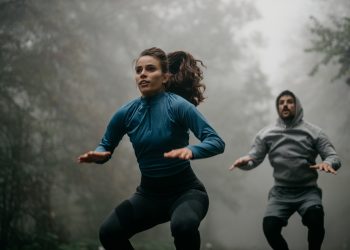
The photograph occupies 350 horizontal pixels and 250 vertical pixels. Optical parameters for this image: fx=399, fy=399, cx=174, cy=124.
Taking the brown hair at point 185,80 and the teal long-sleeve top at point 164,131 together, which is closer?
the teal long-sleeve top at point 164,131

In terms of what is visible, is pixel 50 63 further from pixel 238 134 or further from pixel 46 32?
pixel 238 134

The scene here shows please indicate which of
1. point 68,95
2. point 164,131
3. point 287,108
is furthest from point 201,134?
point 68,95

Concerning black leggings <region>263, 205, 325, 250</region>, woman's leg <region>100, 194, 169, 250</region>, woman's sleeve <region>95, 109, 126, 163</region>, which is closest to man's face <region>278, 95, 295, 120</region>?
black leggings <region>263, 205, 325, 250</region>

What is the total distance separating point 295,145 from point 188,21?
13.6m

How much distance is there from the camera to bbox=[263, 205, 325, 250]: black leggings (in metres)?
4.48

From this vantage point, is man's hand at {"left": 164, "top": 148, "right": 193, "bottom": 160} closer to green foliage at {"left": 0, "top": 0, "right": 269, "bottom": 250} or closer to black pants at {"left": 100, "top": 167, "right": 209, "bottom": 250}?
black pants at {"left": 100, "top": 167, "right": 209, "bottom": 250}

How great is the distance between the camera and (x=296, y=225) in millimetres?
26250

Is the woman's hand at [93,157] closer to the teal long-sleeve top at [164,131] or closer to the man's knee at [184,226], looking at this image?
the teal long-sleeve top at [164,131]

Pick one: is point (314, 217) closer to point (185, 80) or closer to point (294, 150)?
point (294, 150)

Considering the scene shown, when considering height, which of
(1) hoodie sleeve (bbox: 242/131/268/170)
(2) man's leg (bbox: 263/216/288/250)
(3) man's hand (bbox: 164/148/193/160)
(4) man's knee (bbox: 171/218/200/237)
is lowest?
(2) man's leg (bbox: 263/216/288/250)

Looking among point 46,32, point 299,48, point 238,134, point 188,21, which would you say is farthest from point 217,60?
point 299,48

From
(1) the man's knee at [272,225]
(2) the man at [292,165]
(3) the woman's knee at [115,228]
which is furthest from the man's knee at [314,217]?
(3) the woman's knee at [115,228]

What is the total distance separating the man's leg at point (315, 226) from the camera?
4.47 meters

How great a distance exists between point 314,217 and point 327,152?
877 mm
